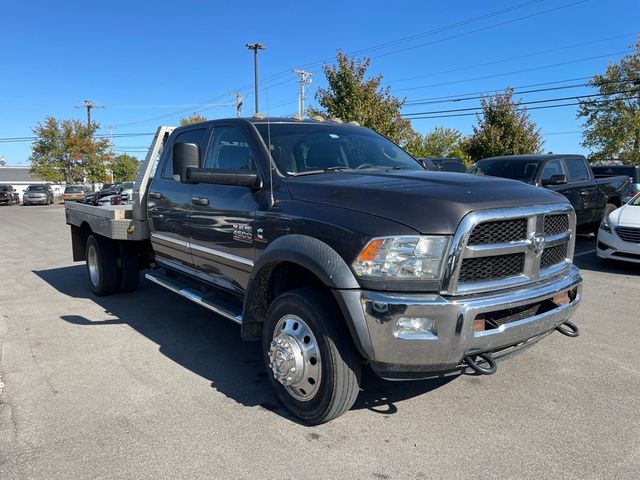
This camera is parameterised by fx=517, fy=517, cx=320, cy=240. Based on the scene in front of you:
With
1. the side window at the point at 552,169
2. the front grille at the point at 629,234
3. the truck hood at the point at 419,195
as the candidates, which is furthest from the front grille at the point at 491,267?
the side window at the point at 552,169

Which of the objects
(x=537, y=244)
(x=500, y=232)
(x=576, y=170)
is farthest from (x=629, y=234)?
(x=500, y=232)

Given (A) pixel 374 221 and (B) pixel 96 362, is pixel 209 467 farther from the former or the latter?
(B) pixel 96 362

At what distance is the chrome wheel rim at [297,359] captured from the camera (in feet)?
10.4

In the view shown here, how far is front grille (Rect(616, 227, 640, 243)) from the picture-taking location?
7.88 meters

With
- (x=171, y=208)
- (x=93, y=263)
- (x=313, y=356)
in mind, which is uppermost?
(x=171, y=208)

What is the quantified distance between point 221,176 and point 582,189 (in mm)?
8785

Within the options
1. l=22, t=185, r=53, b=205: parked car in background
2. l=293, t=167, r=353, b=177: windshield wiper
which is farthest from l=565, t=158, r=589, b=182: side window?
l=22, t=185, r=53, b=205: parked car in background

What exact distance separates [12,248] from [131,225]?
7.96 metres

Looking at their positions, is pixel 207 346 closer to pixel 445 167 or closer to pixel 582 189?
pixel 445 167

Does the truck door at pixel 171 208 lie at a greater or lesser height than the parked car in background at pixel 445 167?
lesser

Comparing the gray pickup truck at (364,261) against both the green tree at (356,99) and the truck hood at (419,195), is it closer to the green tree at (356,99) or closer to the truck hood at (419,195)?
the truck hood at (419,195)

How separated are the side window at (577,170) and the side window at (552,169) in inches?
12.3

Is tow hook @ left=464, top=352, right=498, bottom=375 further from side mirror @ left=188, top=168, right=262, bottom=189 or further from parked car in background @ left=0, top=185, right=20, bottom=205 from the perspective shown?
parked car in background @ left=0, top=185, right=20, bottom=205

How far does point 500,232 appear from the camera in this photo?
3018 millimetres
